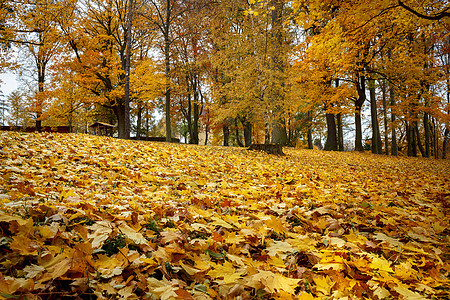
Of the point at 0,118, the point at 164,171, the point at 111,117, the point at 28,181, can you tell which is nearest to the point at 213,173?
the point at 164,171

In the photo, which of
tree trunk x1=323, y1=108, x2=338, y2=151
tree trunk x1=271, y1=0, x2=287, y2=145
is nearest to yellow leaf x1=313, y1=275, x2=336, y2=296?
tree trunk x1=271, y1=0, x2=287, y2=145

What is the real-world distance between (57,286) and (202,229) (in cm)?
109

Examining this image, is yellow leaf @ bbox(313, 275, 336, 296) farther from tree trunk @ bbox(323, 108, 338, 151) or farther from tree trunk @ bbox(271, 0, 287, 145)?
tree trunk @ bbox(323, 108, 338, 151)

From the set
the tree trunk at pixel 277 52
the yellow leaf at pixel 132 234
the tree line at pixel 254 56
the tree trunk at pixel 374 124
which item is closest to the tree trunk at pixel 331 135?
the tree line at pixel 254 56

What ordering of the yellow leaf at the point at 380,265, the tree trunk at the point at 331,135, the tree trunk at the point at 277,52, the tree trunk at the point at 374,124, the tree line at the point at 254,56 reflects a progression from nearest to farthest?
the yellow leaf at the point at 380,265, the tree line at the point at 254,56, the tree trunk at the point at 277,52, the tree trunk at the point at 374,124, the tree trunk at the point at 331,135

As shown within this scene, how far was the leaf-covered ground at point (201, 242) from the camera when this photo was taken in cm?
126

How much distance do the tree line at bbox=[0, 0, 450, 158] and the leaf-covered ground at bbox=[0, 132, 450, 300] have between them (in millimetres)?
3891

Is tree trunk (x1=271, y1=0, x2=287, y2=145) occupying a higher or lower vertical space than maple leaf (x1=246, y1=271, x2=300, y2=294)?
higher

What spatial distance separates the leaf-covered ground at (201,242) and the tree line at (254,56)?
3.89 meters

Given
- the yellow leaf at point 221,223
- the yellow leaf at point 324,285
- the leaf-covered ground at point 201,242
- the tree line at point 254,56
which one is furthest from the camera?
the tree line at point 254,56

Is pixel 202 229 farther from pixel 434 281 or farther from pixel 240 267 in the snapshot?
pixel 434 281

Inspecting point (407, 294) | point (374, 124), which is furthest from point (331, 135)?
point (407, 294)

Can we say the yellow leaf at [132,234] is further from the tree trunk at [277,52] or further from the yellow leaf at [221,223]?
the tree trunk at [277,52]

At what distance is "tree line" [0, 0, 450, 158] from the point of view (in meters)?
5.73
